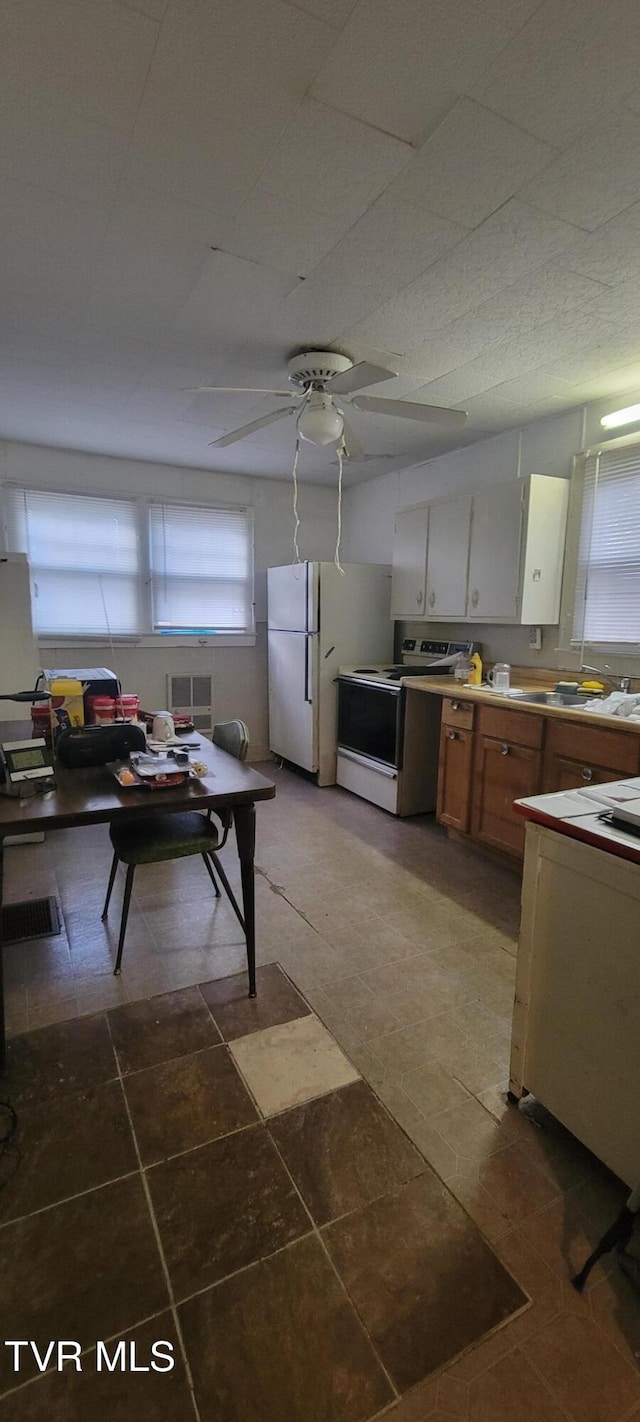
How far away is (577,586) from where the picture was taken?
3184 mm

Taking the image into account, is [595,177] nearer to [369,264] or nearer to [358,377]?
[369,264]

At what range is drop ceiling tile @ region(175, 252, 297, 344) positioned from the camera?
1941 millimetres

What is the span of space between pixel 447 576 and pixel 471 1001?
2.54 m

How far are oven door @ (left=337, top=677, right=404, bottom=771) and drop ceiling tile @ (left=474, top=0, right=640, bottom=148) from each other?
2.55 m

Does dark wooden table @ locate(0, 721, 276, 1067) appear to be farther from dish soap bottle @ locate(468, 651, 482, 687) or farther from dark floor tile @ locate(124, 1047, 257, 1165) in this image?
dish soap bottle @ locate(468, 651, 482, 687)

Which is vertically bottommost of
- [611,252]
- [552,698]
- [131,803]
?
[131,803]

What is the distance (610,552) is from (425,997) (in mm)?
2348

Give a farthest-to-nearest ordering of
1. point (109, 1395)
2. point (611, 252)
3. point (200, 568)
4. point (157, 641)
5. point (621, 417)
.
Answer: point (200, 568), point (157, 641), point (621, 417), point (611, 252), point (109, 1395)

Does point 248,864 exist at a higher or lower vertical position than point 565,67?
lower

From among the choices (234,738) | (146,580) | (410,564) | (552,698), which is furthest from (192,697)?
(552,698)

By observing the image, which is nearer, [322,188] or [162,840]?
[322,188]

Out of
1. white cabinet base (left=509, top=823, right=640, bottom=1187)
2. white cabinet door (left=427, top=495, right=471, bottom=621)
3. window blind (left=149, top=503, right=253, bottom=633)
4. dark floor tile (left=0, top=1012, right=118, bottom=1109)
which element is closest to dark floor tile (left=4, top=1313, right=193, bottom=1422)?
dark floor tile (left=0, top=1012, right=118, bottom=1109)

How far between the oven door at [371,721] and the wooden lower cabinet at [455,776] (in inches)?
14.7

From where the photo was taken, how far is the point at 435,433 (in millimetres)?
3602
